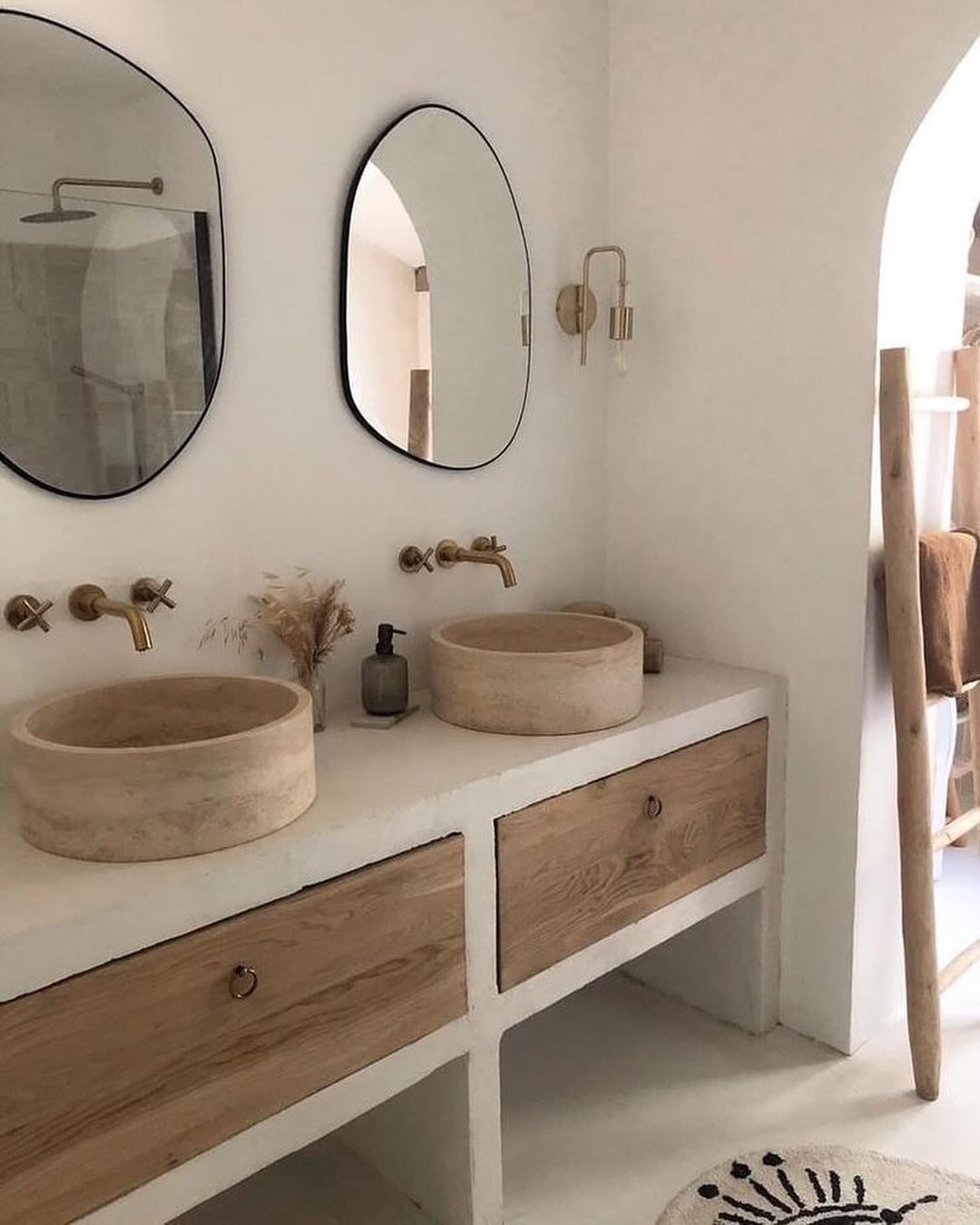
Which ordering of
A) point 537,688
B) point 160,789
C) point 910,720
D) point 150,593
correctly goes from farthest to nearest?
point 910,720, point 537,688, point 150,593, point 160,789

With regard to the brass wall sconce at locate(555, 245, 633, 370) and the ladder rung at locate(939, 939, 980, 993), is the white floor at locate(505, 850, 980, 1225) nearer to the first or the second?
the ladder rung at locate(939, 939, 980, 993)

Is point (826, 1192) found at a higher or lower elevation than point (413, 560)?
lower

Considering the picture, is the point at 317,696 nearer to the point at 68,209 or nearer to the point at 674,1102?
the point at 68,209

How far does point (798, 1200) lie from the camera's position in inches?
67.3

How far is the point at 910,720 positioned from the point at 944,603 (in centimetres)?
23

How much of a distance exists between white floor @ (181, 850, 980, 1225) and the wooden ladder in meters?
0.13

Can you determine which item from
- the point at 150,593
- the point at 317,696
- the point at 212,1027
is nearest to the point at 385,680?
the point at 317,696

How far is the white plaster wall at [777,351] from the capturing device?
1872 mm

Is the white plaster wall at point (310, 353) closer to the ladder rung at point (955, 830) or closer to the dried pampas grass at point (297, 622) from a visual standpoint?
the dried pampas grass at point (297, 622)

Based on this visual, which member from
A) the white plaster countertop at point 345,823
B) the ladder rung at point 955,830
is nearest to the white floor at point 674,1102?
the ladder rung at point 955,830

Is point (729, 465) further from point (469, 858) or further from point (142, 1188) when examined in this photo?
point (142, 1188)

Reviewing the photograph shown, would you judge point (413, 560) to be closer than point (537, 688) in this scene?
No

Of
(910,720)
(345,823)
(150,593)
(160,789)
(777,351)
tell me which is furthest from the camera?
(777,351)

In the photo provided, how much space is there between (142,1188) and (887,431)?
153 centimetres
